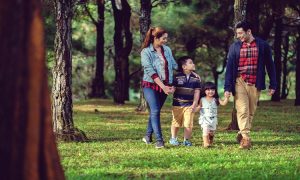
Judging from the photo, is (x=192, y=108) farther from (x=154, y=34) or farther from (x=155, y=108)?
(x=154, y=34)

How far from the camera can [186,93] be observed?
11445 mm

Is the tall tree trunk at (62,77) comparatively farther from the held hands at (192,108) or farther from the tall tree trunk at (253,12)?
the tall tree trunk at (253,12)

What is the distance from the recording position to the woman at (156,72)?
35.7ft

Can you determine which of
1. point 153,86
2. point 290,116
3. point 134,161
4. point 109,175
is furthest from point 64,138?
point 290,116

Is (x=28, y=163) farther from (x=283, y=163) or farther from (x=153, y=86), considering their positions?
(x=153, y=86)

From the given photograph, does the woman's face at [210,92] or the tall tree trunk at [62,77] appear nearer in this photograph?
the woman's face at [210,92]

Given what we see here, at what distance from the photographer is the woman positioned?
429 inches

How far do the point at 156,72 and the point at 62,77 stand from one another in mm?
1941

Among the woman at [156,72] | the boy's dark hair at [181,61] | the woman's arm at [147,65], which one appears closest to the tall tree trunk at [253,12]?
the boy's dark hair at [181,61]

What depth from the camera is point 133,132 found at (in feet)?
47.7

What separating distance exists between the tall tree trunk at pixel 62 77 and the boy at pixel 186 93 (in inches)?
77.4

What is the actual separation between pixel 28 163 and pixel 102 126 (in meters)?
11.6

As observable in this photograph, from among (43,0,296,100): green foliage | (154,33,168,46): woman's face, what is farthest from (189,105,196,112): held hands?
(43,0,296,100): green foliage

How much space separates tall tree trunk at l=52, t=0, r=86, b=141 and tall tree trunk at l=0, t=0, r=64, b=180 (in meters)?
7.05
